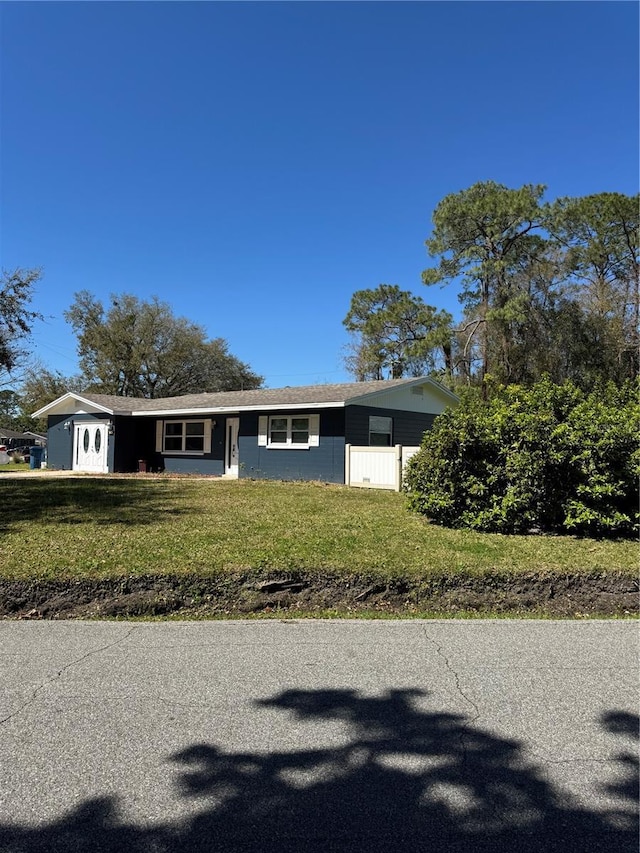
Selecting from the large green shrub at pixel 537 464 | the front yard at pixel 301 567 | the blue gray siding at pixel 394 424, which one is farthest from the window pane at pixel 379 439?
the front yard at pixel 301 567

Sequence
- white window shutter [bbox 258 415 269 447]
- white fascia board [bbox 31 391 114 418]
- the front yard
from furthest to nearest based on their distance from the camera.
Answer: white fascia board [bbox 31 391 114 418] < white window shutter [bbox 258 415 269 447] < the front yard

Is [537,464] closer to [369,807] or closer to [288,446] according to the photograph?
[369,807]

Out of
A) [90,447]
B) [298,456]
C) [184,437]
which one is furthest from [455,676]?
[90,447]

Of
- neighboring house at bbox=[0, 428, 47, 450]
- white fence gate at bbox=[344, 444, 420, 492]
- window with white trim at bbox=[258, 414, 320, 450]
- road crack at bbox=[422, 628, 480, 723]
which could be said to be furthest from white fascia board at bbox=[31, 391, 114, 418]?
road crack at bbox=[422, 628, 480, 723]

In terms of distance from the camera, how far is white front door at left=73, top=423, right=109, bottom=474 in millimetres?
22469

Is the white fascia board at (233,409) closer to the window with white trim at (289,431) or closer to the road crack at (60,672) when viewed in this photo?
the window with white trim at (289,431)

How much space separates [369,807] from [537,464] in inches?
247

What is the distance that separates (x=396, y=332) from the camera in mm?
32562

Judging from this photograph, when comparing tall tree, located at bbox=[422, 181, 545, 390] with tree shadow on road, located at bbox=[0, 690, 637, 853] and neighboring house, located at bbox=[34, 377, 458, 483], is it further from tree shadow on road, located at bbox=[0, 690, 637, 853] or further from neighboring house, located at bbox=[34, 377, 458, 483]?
tree shadow on road, located at bbox=[0, 690, 637, 853]

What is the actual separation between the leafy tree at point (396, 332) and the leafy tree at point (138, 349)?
14.5 m

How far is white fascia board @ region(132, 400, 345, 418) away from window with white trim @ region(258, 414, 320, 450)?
371mm

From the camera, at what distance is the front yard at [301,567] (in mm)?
5336

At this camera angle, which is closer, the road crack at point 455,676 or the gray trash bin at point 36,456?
the road crack at point 455,676

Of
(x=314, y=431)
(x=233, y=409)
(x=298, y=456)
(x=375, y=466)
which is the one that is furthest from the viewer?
(x=233, y=409)
